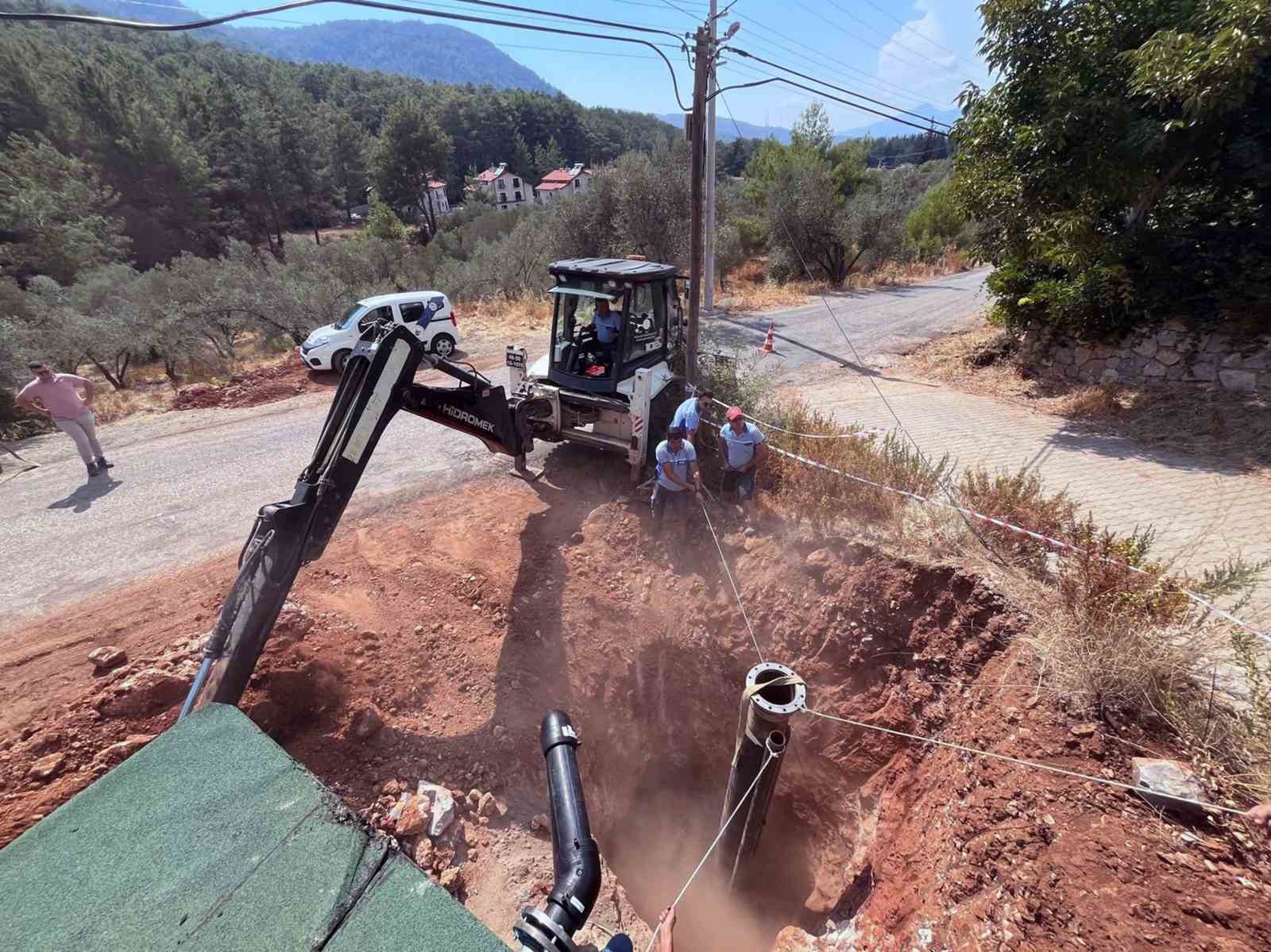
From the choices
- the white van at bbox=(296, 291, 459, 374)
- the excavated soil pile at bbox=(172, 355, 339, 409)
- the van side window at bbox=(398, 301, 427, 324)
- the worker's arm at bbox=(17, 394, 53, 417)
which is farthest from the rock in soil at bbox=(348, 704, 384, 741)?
the van side window at bbox=(398, 301, 427, 324)

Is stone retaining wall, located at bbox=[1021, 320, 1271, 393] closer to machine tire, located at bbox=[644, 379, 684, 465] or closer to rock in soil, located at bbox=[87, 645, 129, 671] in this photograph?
machine tire, located at bbox=[644, 379, 684, 465]

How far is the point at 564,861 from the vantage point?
227cm

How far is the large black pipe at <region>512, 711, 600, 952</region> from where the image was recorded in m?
1.77

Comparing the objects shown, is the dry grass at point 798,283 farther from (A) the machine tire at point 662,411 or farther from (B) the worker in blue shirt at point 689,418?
(B) the worker in blue shirt at point 689,418

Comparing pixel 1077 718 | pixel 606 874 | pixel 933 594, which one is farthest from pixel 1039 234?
pixel 606 874

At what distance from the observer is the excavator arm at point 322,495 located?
128 inches

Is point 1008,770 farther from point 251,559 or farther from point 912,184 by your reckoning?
Answer: point 912,184

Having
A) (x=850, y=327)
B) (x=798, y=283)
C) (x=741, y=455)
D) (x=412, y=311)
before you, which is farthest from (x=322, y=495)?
(x=798, y=283)

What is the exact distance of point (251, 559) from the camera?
3.43m

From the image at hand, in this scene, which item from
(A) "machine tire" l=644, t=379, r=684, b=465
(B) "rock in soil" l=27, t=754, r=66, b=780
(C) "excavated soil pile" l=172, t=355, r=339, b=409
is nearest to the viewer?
(B) "rock in soil" l=27, t=754, r=66, b=780

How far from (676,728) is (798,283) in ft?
73.0

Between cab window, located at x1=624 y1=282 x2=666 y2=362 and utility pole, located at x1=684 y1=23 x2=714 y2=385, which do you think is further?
utility pole, located at x1=684 y1=23 x2=714 y2=385

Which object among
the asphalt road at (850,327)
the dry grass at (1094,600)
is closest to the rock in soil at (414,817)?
the dry grass at (1094,600)

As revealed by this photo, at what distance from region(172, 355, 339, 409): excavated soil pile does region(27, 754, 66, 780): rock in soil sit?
8.87 m
